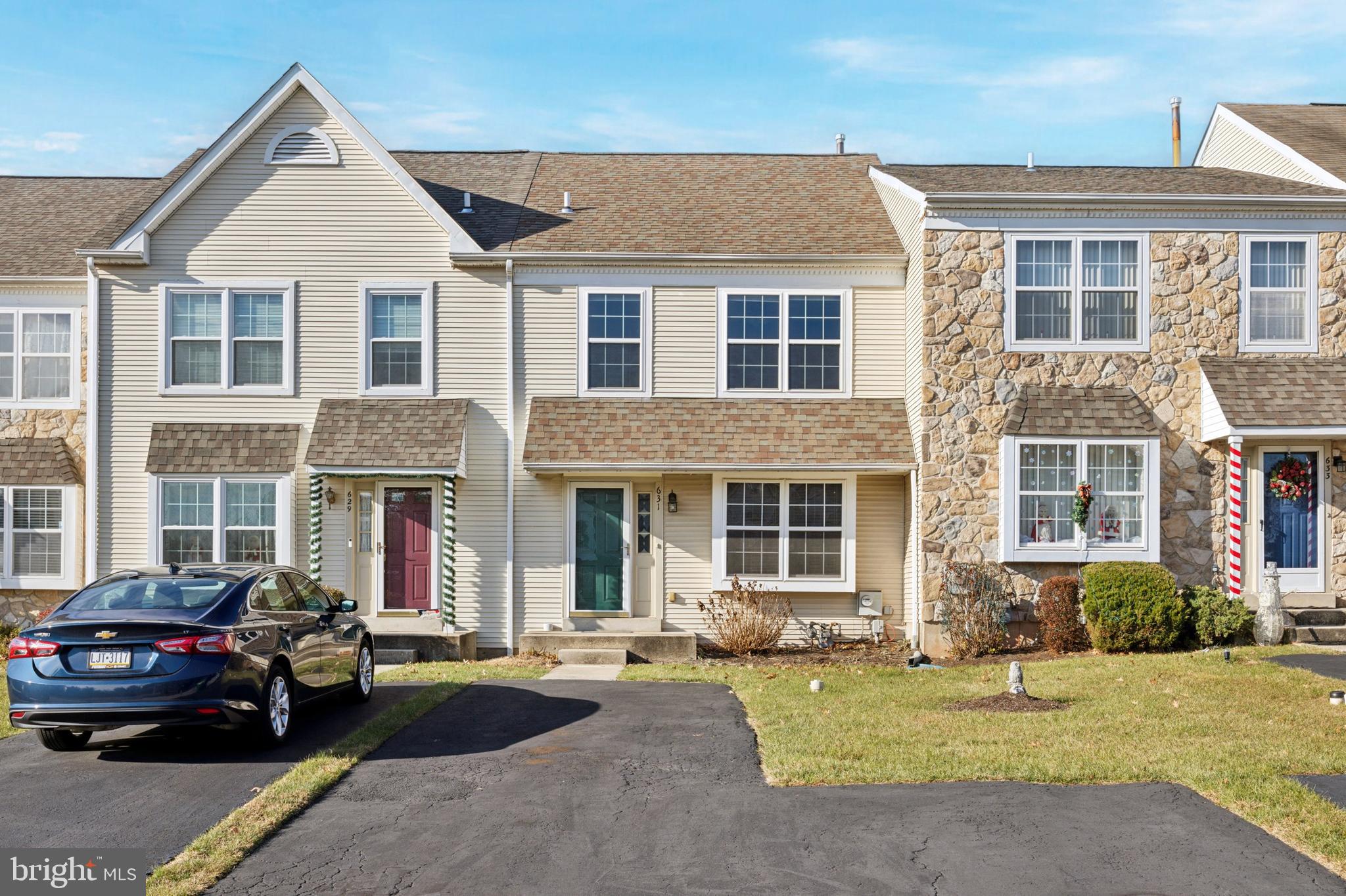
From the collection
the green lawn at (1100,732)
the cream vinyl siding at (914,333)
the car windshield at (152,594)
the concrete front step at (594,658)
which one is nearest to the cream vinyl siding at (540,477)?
the concrete front step at (594,658)

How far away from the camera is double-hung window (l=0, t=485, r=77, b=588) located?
18.1 meters

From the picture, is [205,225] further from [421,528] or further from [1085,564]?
[1085,564]

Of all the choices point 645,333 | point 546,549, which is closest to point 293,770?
point 546,549

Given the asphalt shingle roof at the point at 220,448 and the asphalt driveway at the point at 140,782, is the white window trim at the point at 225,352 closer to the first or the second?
the asphalt shingle roof at the point at 220,448

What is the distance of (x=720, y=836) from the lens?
703 cm

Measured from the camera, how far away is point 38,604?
A: 717 inches

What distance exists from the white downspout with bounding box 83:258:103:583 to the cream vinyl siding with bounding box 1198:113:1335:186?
18.3m

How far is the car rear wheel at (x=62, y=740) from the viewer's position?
9398 millimetres

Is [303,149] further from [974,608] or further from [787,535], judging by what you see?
[974,608]

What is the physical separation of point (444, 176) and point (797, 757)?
48.9ft

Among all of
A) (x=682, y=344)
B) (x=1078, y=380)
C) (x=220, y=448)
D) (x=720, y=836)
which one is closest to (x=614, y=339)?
(x=682, y=344)

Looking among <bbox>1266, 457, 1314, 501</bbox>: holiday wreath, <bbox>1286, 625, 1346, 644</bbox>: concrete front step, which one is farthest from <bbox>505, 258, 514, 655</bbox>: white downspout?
<bbox>1266, 457, 1314, 501</bbox>: holiday wreath

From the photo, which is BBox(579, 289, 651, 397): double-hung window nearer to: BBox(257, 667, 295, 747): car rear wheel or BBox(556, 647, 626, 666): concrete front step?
BBox(556, 647, 626, 666): concrete front step

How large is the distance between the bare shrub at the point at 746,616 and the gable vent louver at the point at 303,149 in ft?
29.1
